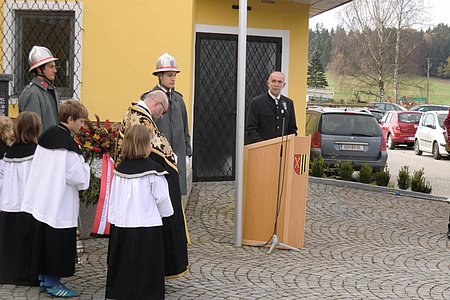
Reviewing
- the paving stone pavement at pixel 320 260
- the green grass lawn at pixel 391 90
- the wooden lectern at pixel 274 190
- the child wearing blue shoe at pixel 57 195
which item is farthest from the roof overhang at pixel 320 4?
the green grass lawn at pixel 391 90

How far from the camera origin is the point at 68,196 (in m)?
6.39

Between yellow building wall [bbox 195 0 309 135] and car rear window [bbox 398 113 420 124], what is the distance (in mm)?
18316

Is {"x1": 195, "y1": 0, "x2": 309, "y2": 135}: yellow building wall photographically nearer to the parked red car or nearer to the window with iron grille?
the window with iron grille

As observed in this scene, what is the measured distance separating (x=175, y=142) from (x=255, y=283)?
5.99 feet

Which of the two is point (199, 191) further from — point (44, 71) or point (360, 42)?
point (360, 42)

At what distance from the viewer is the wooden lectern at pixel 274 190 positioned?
8.62 meters

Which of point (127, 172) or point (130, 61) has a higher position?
point (130, 61)

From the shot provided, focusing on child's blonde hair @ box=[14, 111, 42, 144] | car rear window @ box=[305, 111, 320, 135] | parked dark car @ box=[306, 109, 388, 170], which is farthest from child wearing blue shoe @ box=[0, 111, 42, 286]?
car rear window @ box=[305, 111, 320, 135]

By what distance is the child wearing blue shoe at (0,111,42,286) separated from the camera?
658 cm

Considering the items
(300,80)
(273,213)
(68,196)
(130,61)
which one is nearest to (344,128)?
(300,80)

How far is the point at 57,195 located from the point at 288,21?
27.6ft

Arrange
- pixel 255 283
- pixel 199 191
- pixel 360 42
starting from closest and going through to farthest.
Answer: pixel 255 283 < pixel 199 191 < pixel 360 42

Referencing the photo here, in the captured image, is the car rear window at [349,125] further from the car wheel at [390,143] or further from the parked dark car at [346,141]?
the car wheel at [390,143]

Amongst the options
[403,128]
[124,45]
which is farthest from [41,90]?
[403,128]
